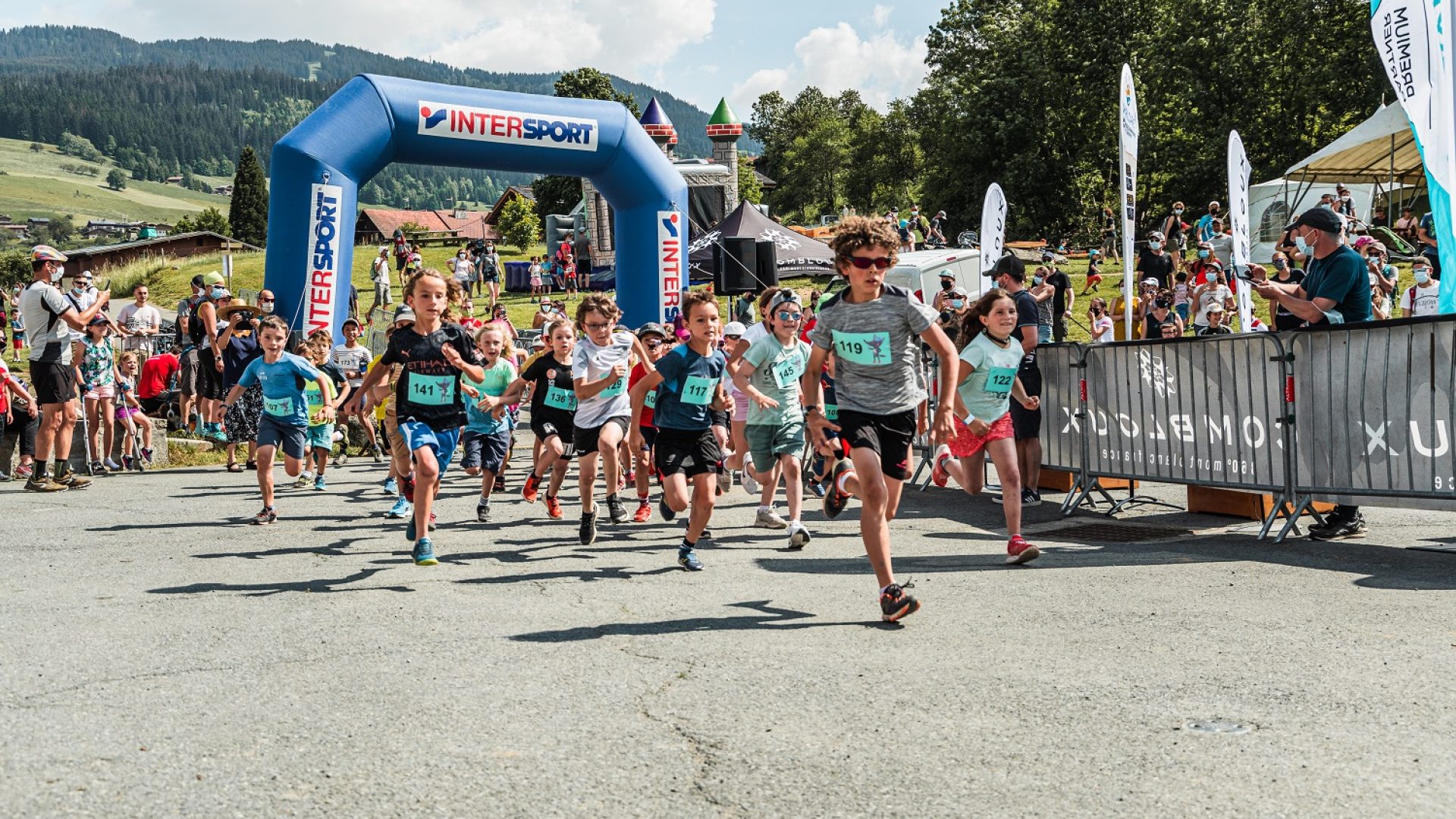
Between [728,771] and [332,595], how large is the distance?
380 cm

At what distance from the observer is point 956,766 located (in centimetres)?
409

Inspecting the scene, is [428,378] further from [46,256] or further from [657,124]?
[657,124]

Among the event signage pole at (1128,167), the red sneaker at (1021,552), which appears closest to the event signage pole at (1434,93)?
the event signage pole at (1128,167)

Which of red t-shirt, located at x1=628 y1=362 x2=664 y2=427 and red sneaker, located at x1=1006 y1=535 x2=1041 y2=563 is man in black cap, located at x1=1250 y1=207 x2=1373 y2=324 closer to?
red sneaker, located at x1=1006 y1=535 x2=1041 y2=563

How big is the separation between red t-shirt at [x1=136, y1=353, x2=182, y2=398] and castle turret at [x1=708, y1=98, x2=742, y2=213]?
44.4 m

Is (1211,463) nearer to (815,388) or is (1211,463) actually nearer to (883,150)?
(815,388)

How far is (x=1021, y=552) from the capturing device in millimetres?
8023

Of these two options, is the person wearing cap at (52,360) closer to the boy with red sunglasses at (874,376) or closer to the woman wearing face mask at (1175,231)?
the boy with red sunglasses at (874,376)

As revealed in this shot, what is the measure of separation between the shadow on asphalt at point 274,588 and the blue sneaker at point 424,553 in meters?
0.40

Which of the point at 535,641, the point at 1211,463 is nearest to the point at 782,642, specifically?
the point at 535,641

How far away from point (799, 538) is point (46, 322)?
7.75m

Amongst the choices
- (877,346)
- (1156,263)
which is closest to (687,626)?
(877,346)

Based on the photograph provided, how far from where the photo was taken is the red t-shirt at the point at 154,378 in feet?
61.4

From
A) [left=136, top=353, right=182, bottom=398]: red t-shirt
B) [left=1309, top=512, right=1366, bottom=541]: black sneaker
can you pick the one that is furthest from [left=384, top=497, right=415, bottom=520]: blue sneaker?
[left=136, top=353, right=182, bottom=398]: red t-shirt
